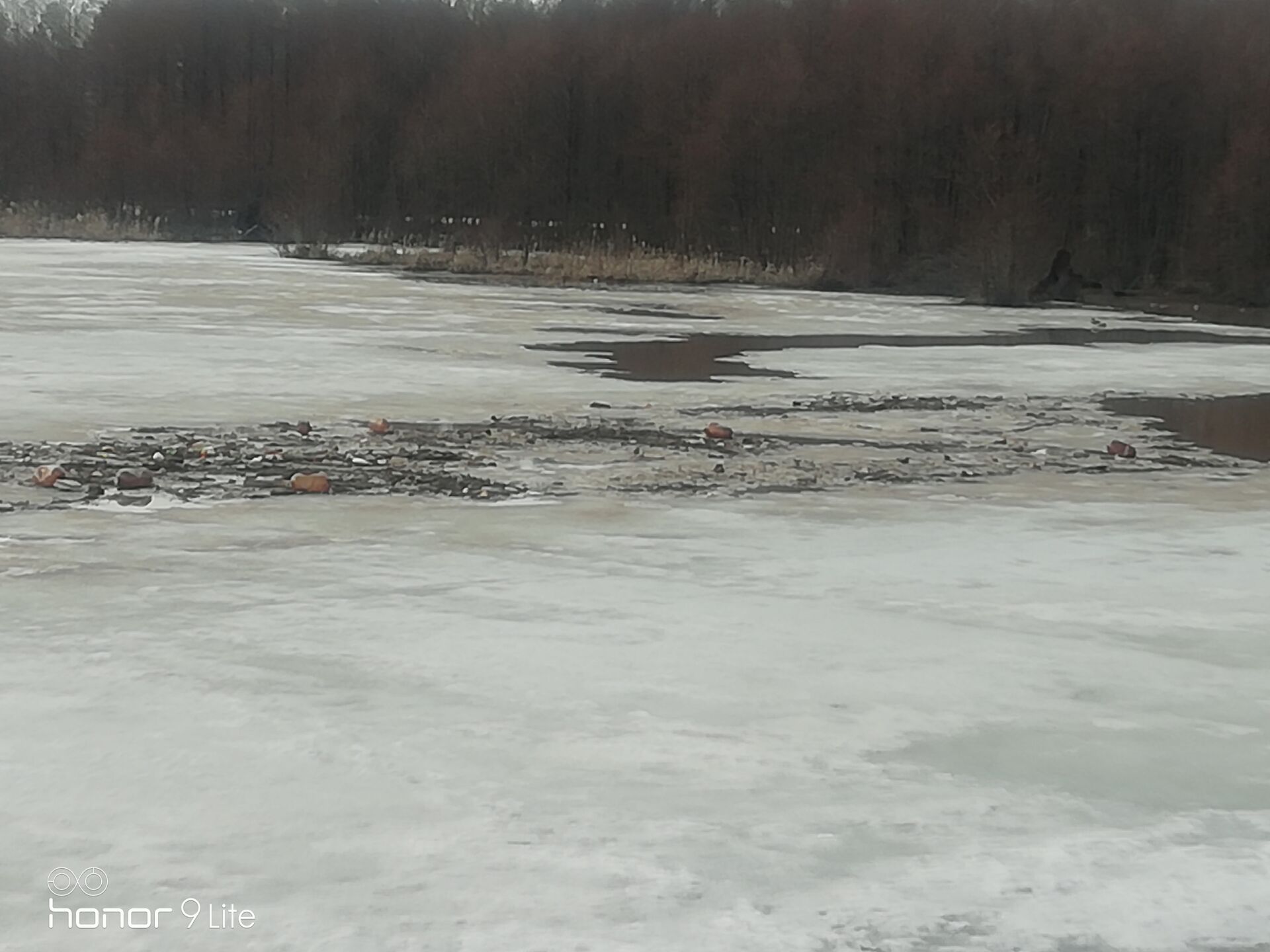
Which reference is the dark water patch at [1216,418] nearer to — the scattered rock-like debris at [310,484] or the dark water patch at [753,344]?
the dark water patch at [753,344]

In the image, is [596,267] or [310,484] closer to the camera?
[310,484]

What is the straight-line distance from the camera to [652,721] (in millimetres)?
4027

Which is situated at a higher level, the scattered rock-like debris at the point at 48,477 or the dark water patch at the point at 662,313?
the dark water patch at the point at 662,313

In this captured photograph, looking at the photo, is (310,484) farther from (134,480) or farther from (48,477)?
(48,477)

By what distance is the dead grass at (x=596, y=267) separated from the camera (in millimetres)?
29781

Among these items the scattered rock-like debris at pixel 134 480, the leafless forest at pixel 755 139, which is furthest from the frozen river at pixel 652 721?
the leafless forest at pixel 755 139

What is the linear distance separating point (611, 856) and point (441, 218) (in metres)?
48.1

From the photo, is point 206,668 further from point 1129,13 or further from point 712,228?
point 1129,13

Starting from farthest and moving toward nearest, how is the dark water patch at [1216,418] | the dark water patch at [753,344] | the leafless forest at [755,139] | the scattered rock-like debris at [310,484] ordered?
the leafless forest at [755,139] < the dark water patch at [753,344] < the dark water patch at [1216,418] < the scattered rock-like debris at [310,484]

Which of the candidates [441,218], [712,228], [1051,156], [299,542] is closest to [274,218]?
[441,218]

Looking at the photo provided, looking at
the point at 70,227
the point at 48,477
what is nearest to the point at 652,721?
the point at 48,477

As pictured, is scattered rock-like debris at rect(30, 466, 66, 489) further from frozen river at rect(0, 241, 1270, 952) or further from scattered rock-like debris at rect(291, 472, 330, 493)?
scattered rock-like debris at rect(291, 472, 330, 493)

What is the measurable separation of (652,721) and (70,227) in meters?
41.6

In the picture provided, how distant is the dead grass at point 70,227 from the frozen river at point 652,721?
37.5 meters
